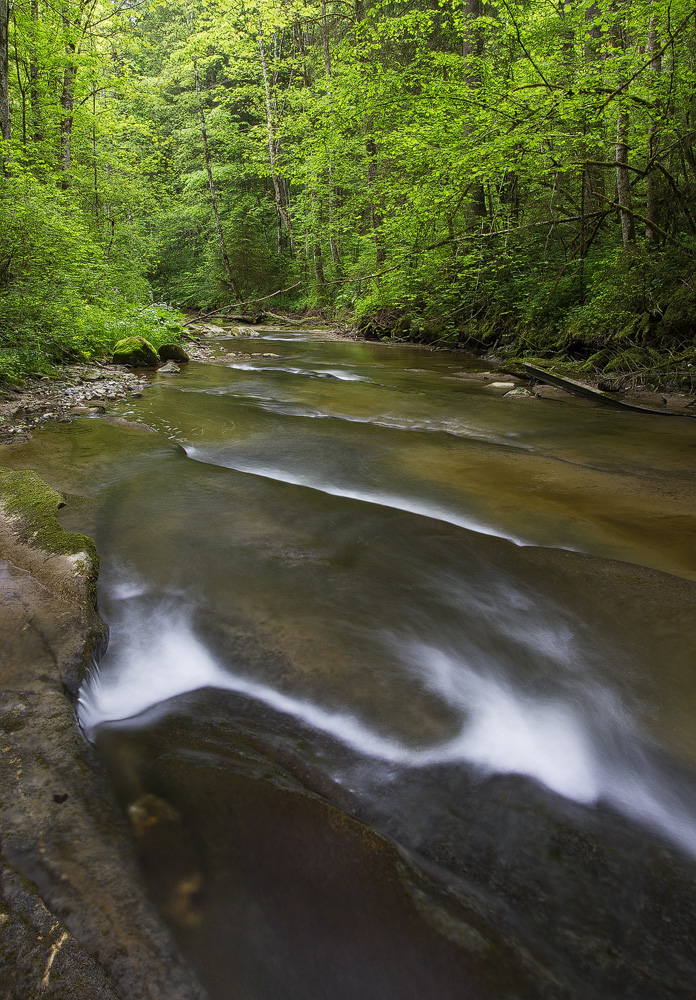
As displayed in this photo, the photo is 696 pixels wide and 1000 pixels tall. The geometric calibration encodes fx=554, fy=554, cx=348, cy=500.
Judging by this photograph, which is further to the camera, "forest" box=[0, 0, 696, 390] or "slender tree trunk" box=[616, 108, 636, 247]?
"slender tree trunk" box=[616, 108, 636, 247]

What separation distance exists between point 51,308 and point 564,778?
8986 millimetres

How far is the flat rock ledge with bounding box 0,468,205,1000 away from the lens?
4.11 feet

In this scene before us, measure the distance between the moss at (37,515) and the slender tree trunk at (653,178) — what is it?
27.2 ft

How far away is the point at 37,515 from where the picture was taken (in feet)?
11.3

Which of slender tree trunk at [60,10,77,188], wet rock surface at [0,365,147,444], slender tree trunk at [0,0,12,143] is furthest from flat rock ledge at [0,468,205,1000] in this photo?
slender tree trunk at [60,10,77,188]

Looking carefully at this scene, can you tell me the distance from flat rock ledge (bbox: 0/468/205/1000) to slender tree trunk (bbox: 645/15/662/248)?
28.8 feet

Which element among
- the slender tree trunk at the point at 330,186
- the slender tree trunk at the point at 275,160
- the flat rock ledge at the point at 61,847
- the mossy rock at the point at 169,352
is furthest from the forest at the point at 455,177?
the flat rock ledge at the point at 61,847

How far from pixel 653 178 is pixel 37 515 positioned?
9.53 m

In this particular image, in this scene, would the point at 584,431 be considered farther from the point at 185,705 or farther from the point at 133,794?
the point at 133,794

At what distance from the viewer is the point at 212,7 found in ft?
74.9

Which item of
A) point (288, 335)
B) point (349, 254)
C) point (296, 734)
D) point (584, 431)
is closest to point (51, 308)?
point (584, 431)

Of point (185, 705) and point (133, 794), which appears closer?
point (133, 794)

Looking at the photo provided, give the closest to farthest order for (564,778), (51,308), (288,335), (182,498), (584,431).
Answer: (564,778) → (182,498) → (584,431) → (51,308) → (288,335)

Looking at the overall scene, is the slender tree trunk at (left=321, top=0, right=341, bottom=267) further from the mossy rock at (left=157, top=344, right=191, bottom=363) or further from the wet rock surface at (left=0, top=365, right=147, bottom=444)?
the wet rock surface at (left=0, top=365, right=147, bottom=444)
